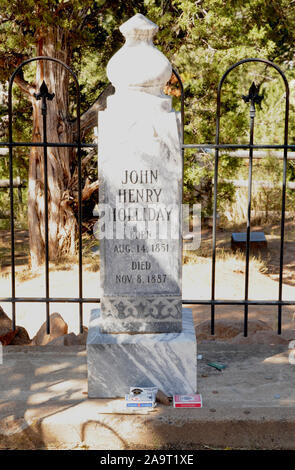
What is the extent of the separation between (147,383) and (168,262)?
72 cm

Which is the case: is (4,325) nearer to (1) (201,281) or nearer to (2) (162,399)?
(2) (162,399)

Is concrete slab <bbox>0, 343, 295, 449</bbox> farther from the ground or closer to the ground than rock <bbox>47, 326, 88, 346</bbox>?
closer to the ground

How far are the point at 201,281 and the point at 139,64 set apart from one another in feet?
18.7

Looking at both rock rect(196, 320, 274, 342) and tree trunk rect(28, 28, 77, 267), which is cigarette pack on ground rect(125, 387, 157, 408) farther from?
tree trunk rect(28, 28, 77, 267)

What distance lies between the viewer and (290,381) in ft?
11.5

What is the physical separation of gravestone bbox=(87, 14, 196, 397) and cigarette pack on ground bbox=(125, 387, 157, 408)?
0.22 ft

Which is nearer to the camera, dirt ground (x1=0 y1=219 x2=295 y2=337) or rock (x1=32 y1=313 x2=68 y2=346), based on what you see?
rock (x1=32 y1=313 x2=68 y2=346)

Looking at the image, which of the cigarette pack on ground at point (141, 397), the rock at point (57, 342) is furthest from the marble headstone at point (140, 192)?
the rock at point (57, 342)

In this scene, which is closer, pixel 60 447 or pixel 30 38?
pixel 60 447

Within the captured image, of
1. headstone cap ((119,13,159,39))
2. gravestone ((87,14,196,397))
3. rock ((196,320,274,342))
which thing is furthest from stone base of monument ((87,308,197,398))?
headstone cap ((119,13,159,39))

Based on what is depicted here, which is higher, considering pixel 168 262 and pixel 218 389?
pixel 168 262

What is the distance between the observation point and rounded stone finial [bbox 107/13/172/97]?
3.22m

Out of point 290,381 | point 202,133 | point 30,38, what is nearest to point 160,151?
point 290,381

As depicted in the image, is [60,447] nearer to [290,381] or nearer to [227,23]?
[290,381]
